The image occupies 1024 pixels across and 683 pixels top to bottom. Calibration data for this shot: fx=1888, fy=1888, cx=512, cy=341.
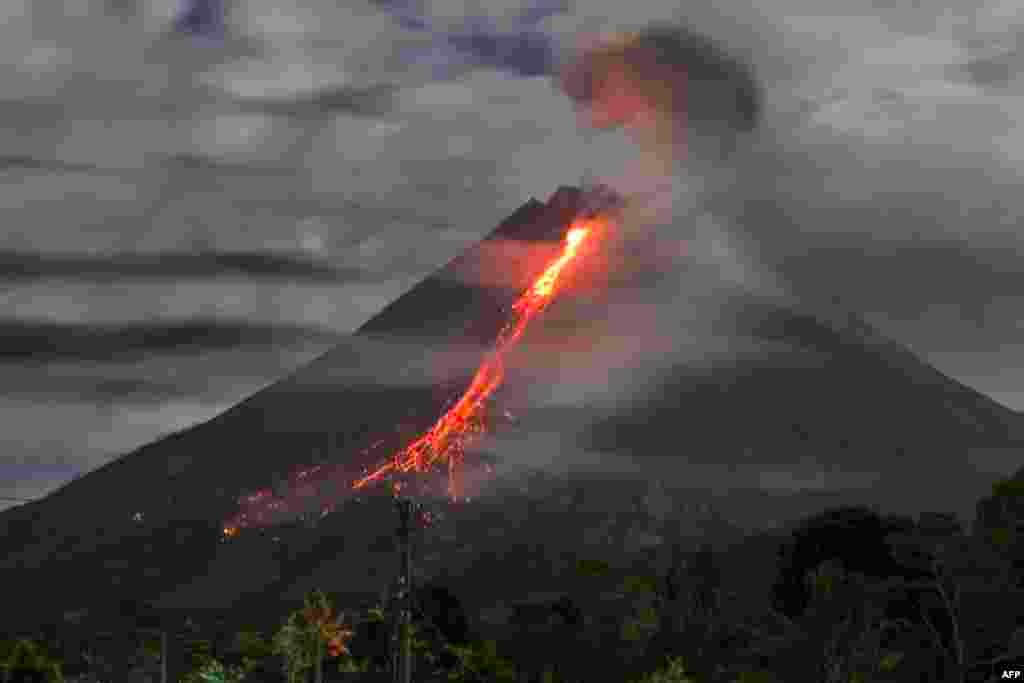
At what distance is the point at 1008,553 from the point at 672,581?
6592 cm

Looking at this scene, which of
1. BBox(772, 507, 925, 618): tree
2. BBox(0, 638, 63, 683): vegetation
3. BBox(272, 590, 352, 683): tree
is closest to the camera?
BBox(272, 590, 352, 683): tree

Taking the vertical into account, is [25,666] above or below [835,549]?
below

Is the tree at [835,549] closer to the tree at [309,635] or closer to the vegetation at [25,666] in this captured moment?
the tree at [309,635]

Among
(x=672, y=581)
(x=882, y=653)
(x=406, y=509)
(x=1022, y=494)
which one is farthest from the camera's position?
(x=672, y=581)

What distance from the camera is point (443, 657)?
5118 inches

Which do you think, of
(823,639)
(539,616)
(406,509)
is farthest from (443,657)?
(406,509)

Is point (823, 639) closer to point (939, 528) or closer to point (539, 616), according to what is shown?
point (939, 528)

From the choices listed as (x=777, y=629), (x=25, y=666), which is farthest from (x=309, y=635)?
(x=777, y=629)

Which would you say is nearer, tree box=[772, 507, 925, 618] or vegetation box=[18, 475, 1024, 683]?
vegetation box=[18, 475, 1024, 683]

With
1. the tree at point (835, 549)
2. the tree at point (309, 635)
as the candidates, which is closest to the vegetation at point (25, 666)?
the tree at point (309, 635)

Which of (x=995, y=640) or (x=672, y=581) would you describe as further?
(x=672, y=581)

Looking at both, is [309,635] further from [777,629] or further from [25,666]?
[777,629]

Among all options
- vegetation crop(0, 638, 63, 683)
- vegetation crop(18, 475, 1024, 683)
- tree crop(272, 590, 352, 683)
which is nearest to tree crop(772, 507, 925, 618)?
→ vegetation crop(18, 475, 1024, 683)

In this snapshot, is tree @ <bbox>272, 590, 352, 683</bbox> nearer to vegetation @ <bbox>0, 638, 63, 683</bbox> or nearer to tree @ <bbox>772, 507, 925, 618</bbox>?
vegetation @ <bbox>0, 638, 63, 683</bbox>
